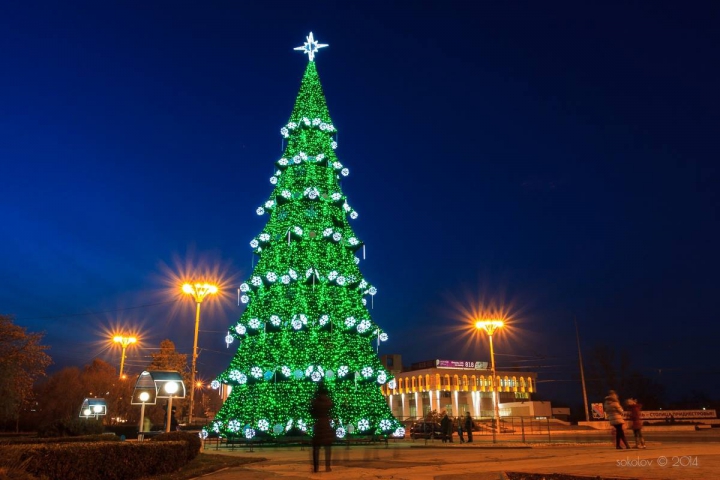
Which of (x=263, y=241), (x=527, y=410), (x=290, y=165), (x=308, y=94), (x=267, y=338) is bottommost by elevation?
(x=527, y=410)

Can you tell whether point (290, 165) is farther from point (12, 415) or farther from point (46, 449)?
point (12, 415)

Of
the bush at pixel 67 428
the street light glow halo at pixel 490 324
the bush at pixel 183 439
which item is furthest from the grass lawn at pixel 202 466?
the street light glow halo at pixel 490 324

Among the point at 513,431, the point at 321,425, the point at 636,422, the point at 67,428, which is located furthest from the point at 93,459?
the point at 513,431

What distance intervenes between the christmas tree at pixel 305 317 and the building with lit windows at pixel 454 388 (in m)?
68.1

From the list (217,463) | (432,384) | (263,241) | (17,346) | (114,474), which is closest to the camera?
(114,474)

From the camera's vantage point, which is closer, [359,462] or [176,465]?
[176,465]

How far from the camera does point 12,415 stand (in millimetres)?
35906

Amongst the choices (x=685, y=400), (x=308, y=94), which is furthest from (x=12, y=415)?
(x=685, y=400)

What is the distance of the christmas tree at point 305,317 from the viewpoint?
23125mm

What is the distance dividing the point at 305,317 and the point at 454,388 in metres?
74.7

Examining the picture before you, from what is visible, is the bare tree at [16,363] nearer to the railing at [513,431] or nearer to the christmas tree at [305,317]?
the christmas tree at [305,317]

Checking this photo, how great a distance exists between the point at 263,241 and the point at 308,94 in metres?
Answer: 8.58

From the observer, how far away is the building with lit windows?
92812 mm

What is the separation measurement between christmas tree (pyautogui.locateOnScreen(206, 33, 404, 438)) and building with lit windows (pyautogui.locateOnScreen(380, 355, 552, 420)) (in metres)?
68.1
